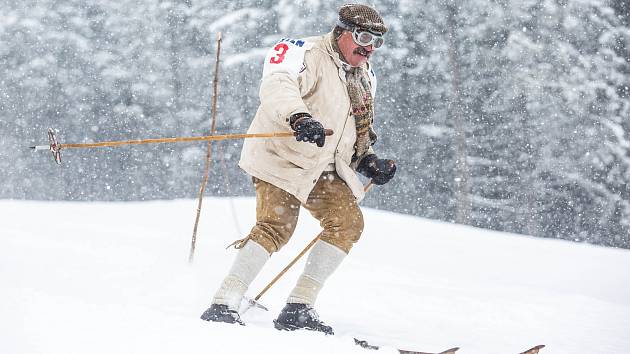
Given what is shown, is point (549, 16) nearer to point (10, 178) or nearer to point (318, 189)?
point (318, 189)

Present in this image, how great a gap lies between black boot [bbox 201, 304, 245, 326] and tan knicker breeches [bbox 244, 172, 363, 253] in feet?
1.44

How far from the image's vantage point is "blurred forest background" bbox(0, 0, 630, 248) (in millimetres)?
18984

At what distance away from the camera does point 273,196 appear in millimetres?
3480

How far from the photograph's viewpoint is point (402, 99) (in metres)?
22.7

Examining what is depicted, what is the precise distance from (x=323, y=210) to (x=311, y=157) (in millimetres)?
336

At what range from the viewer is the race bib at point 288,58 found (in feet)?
11.0

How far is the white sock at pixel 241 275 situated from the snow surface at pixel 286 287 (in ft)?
0.89

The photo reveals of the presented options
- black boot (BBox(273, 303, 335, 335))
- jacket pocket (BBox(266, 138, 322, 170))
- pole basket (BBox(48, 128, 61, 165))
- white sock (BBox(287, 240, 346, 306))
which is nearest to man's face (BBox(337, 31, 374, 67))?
jacket pocket (BBox(266, 138, 322, 170))

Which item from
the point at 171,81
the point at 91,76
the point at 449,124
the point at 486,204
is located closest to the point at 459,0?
the point at 449,124

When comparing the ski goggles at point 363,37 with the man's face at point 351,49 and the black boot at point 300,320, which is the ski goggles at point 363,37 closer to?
the man's face at point 351,49

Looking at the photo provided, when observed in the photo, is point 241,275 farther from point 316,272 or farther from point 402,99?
point 402,99

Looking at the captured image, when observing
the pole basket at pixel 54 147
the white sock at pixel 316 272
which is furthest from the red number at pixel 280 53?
the pole basket at pixel 54 147

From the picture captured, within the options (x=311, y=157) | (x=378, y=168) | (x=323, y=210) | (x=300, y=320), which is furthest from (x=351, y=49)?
(x=300, y=320)

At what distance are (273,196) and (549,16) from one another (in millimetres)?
16956
